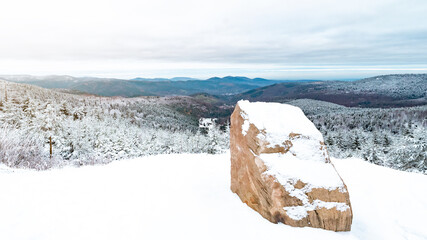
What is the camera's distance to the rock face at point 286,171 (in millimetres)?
4656

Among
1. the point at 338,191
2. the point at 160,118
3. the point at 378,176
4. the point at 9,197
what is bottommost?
the point at 160,118

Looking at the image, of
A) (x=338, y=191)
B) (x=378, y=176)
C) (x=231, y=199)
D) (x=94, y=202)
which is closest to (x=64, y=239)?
(x=94, y=202)

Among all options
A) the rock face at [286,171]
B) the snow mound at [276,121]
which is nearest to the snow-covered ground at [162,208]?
the rock face at [286,171]

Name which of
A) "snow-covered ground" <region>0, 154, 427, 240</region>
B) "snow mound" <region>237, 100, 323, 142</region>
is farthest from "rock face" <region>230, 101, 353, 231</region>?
"snow-covered ground" <region>0, 154, 427, 240</region>

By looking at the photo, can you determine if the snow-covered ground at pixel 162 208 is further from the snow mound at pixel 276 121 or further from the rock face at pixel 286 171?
the snow mound at pixel 276 121

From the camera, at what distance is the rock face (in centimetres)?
466

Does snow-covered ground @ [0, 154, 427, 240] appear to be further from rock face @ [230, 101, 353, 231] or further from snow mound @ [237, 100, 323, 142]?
snow mound @ [237, 100, 323, 142]

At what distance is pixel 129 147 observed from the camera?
33938mm

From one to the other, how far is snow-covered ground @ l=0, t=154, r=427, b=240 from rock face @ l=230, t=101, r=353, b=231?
284mm

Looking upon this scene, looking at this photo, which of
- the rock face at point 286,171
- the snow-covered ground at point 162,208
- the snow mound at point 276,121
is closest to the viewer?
the snow-covered ground at point 162,208

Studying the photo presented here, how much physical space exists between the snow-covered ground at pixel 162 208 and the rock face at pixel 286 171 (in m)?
0.28

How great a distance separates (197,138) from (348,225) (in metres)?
41.4

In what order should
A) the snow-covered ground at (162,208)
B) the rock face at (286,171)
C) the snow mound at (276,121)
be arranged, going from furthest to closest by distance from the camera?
the snow mound at (276,121) < the rock face at (286,171) < the snow-covered ground at (162,208)

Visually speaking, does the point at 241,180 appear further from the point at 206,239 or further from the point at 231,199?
the point at 206,239
